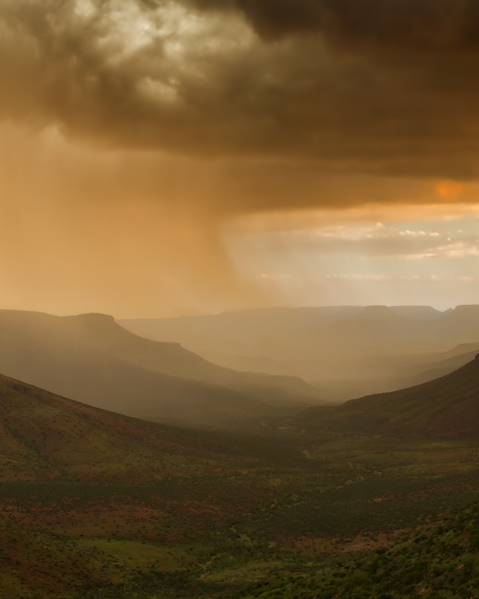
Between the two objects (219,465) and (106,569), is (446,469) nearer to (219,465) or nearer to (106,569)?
(219,465)

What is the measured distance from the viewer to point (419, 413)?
166 m

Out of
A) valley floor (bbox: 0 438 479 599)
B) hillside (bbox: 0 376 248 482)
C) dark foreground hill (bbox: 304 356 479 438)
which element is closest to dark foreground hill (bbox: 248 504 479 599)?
valley floor (bbox: 0 438 479 599)

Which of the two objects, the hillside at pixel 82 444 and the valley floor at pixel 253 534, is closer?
the valley floor at pixel 253 534

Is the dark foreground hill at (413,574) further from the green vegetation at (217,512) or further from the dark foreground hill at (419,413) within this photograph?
the dark foreground hill at (419,413)

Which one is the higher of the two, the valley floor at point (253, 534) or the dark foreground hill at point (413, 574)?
the dark foreground hill at point (413, 574)

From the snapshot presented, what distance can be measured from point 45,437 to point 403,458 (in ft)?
214

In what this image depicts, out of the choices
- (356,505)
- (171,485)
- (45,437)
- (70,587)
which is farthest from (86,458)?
(70,587)

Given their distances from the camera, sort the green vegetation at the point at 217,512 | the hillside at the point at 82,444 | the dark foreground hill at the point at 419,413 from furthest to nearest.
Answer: the dark foreground hill at the point at 419,413, the hillside at the point at 82,444, the green vegetation at the point at 217,512

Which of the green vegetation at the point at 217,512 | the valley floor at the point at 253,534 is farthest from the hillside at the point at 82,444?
the valley floor at the point at 253,534

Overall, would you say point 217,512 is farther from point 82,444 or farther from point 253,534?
point 82,444

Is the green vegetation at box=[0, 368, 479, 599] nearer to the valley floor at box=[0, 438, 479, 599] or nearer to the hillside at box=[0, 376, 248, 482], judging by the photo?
the valley floor at box=[0, 438, 479, 599]

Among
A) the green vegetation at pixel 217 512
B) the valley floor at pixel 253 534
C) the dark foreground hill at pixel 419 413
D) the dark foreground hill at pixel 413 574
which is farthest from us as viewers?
the dark foreground hill at pixel 419 413

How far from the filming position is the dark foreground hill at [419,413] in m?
152

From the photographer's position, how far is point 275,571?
54.1 meters
